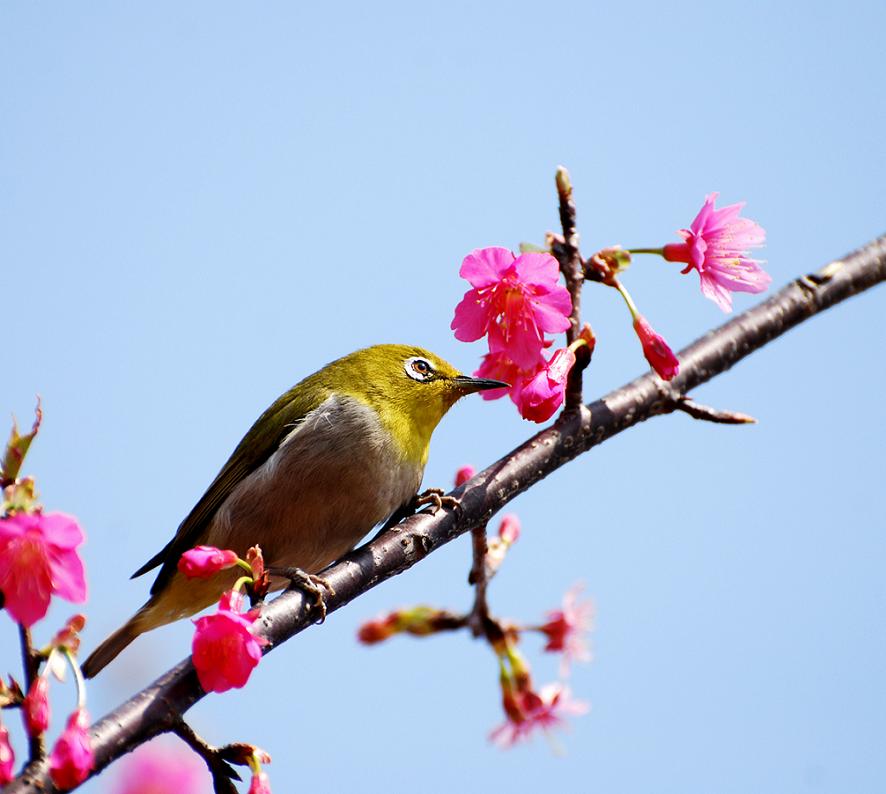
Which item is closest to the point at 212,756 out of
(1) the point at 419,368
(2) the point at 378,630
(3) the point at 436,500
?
(3) the point at 436,500

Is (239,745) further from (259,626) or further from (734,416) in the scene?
(734,416)

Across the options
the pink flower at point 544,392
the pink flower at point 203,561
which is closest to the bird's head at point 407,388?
the pink flower at point 544,392

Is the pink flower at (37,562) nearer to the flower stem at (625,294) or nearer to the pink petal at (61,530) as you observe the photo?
the pink petal at (61,530)

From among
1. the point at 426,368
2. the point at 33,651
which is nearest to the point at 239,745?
the point at 33,651

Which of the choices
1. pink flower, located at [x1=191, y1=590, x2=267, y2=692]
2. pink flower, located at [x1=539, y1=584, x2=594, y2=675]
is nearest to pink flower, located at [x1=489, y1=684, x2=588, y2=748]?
pink flower, located at [x1=539, y1=584, x2=594, y2=675]

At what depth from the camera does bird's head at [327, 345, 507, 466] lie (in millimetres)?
5562

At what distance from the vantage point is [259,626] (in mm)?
3693

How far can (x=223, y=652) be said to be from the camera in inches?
128

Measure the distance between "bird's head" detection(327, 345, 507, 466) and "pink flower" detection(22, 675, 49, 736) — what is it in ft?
8.57

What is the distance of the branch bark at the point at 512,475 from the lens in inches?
126

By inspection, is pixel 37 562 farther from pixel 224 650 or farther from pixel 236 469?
pixel 236 469

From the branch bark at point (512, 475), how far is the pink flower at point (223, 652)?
133mm

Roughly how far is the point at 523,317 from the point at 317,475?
1.75 metres

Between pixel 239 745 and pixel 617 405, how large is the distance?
2260mm
